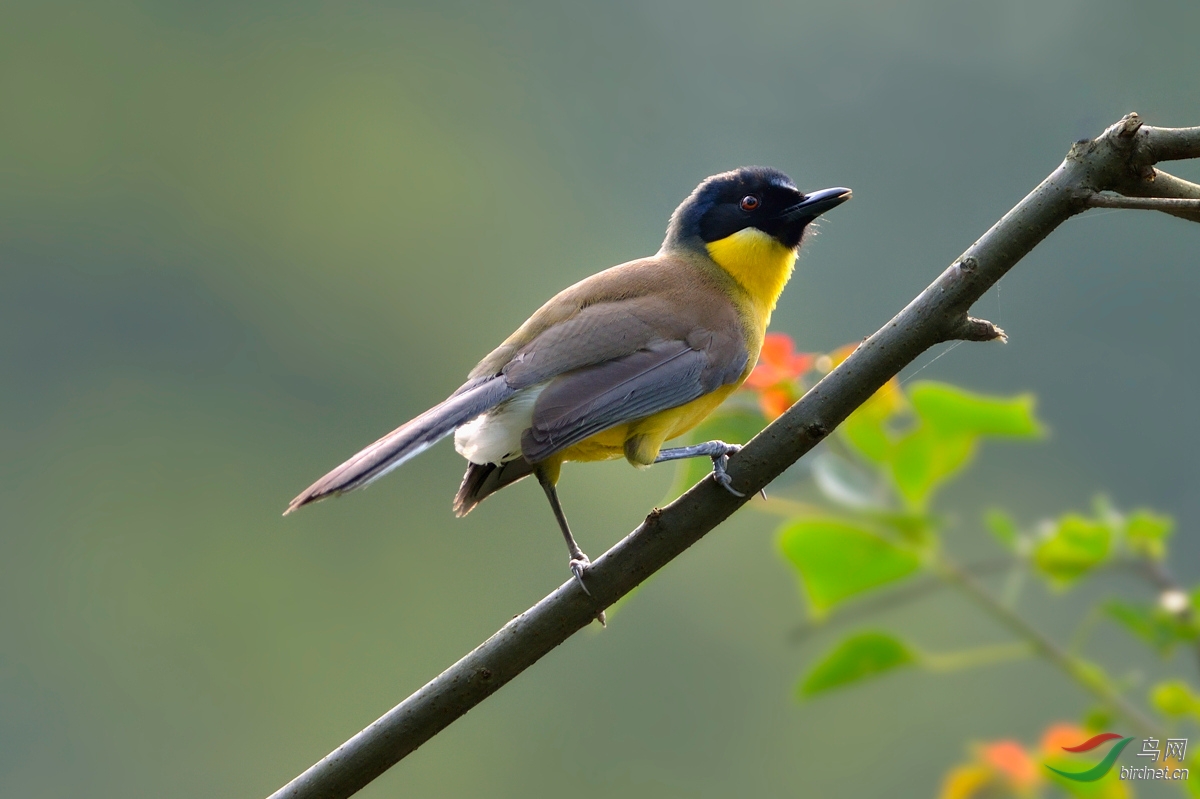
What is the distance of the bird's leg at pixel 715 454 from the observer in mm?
1748

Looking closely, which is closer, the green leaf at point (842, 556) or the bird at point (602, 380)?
Result: the green leaf at point (842, 556)

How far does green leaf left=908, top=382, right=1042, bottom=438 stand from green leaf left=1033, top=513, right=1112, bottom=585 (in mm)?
185

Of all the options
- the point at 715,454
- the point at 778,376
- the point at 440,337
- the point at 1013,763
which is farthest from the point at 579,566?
the point at 440,337

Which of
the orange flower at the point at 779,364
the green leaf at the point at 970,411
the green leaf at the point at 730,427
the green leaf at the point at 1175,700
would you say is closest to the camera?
the green leaf at the point at 1175,700

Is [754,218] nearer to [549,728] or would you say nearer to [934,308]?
[934,308]

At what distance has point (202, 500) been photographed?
18219mm

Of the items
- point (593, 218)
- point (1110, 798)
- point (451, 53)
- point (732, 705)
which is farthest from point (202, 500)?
point (1110, 798)

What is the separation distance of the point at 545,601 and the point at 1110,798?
1.03 metres

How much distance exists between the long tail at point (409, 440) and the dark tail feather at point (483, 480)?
203mm

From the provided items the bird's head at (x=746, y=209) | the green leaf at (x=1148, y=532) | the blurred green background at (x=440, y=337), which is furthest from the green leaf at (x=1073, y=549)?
the blurred green background at (x=440, y=337)

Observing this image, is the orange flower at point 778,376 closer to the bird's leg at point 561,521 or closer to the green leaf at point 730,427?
the green leaf at point 730,427

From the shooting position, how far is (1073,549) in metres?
2.02

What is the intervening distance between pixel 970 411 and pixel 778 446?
22.4 inches

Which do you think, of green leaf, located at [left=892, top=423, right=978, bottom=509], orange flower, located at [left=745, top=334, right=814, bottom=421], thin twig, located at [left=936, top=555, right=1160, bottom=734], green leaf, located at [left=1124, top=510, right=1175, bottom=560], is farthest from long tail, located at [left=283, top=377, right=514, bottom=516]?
green leaf, located at [left=1124, top=510, right=1175, bottom=560]
